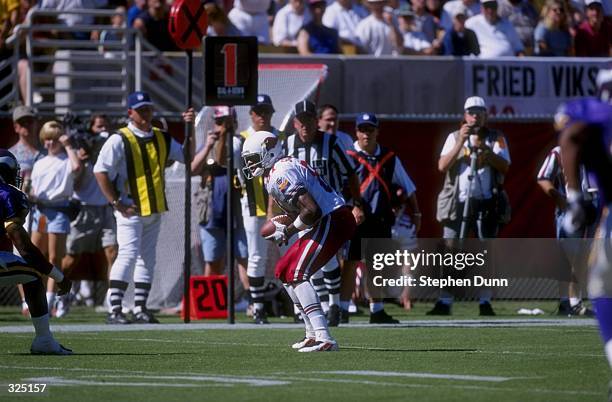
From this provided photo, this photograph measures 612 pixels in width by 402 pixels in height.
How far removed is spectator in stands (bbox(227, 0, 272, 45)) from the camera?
1989 cm

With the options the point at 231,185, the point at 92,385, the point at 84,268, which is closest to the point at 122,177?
the point at 231,185

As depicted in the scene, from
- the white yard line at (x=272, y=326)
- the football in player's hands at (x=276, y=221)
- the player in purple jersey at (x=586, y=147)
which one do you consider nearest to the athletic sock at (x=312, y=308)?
the football in player's hands at (x=276, y=221)

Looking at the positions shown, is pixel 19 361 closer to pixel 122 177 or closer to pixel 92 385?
pixel 92 385

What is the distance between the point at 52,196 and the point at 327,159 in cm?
343

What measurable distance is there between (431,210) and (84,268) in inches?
180

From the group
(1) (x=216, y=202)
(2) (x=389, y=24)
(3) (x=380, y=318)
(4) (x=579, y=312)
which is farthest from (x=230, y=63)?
(2) (x=389, y=24)

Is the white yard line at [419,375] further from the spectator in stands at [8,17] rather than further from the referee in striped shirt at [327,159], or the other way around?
the spectator in stands at [8,17]

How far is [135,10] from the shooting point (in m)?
20.1

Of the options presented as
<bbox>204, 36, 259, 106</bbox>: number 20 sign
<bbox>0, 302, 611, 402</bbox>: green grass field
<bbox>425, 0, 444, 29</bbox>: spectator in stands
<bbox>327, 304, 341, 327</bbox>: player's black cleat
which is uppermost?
<bbox>425, 0, 444, 29</bbox>: spectator in stands

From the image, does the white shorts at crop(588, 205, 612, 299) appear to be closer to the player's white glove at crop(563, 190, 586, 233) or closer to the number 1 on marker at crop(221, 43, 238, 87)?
the player's white glove at crop(563, 190, 586, 233)

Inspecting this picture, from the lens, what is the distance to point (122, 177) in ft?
48.3

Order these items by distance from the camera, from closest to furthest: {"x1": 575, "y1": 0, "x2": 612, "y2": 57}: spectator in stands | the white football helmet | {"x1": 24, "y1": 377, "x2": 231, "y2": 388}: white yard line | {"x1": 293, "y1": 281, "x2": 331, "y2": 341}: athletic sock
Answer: {"x1": 24, "y1": 377, "x2": 231, "y2": 388}: white yard line, {"x1": 293, "y1": 281, "x2": 331, "y2": 341}: athletic sock, the white football helmet, {"x1": 575, "y1": 0, "x2": 612, "y2": 57}: spectator in stands

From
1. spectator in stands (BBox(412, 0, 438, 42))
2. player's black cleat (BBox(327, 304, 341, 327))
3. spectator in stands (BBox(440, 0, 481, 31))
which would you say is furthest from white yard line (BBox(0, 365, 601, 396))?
spectator in stands (BBox(440, 0, 481, 31))

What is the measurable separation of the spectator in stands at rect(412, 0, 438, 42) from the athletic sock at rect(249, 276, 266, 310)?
296 inches
